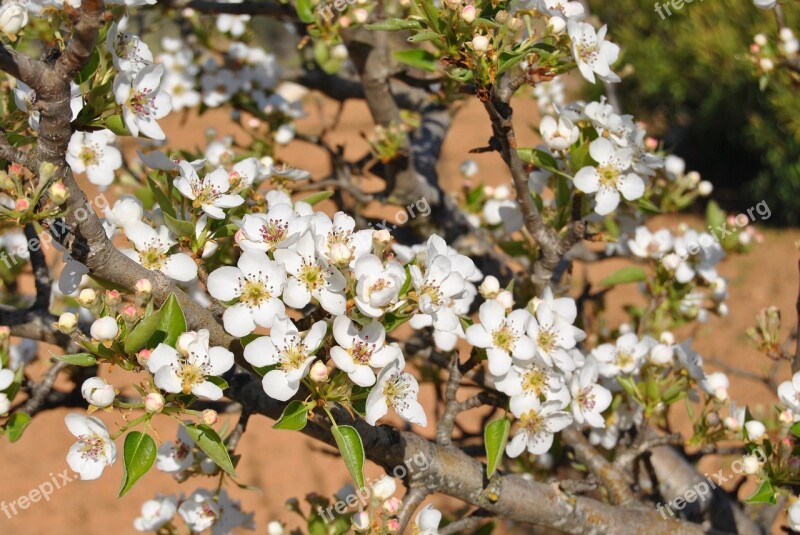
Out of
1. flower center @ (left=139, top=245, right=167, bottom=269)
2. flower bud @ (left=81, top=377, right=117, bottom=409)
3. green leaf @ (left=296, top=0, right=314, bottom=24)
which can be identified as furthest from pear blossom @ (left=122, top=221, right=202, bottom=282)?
green leaf @ (left=296, top=0, right=314, bottom=24)

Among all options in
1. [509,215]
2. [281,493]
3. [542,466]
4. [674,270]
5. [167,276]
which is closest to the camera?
[167,276]

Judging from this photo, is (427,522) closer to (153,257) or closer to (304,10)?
(153,257)

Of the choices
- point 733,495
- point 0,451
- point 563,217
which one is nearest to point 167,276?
point 563,217

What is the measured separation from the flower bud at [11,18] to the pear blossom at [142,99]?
0.64 ft

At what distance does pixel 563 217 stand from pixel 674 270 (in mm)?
558

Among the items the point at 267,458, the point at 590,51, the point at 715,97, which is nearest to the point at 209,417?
→ the point at 590,51

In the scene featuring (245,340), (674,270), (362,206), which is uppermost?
(245,340)

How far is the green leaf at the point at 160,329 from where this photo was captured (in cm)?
113

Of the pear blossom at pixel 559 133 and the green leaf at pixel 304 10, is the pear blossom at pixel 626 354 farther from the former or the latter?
the green leaf at pixel 304 10

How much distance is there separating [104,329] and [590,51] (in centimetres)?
Result: 104

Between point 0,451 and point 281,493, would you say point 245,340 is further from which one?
point 0,451

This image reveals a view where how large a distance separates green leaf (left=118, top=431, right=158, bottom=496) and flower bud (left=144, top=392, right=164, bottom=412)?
5 centimetres

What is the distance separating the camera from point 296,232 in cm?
119

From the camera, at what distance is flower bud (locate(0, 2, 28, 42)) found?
49.0 inches
